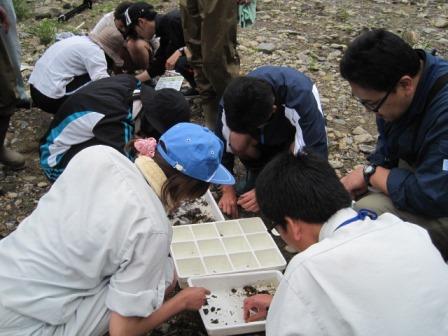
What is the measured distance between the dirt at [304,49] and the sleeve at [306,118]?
74cm

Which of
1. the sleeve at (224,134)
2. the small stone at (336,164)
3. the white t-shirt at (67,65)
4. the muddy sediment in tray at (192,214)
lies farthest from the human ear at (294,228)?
the white t-shirt at (67,65)

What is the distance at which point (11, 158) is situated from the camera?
4.02 metres

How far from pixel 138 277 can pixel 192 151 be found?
56cm

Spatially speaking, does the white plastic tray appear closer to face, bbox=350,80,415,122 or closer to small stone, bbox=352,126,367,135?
face, bbox=350,80,415,122

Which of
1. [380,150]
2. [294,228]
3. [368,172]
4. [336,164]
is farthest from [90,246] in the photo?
[336,164]

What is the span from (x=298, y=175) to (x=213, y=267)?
1.44 metres

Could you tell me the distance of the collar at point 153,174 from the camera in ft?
6.72

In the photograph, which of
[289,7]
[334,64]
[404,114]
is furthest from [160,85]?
[289,7]

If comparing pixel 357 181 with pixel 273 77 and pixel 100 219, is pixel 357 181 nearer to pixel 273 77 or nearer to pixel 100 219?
pixel 273 77

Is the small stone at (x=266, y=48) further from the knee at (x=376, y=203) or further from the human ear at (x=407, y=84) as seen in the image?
the human ear at (x=407, y=84)

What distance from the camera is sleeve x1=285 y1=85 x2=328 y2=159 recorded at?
3234 millimetres

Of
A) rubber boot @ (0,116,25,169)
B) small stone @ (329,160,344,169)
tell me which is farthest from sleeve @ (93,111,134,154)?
small stone @ (329,160,344,169)

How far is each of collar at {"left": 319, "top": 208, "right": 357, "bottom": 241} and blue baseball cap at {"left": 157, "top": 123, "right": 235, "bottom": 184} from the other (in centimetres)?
59

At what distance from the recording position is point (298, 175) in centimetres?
184
